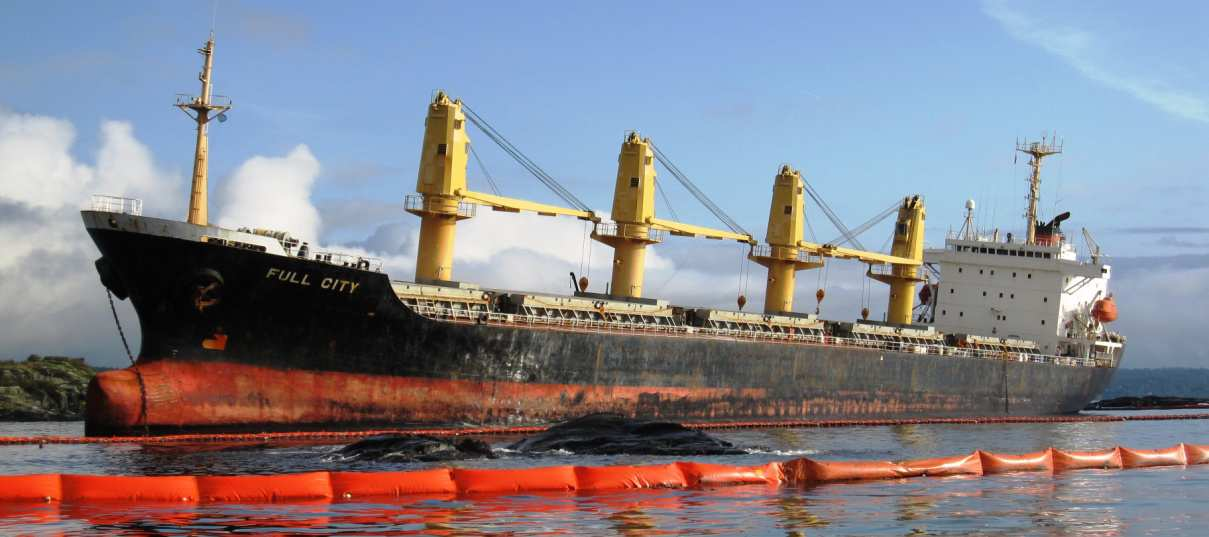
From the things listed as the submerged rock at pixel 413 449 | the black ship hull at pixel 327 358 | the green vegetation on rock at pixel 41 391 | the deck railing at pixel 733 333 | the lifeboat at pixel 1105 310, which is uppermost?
the lifeboat at pixel 1105 310

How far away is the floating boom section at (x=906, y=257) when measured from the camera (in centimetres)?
4888

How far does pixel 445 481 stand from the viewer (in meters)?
16.4

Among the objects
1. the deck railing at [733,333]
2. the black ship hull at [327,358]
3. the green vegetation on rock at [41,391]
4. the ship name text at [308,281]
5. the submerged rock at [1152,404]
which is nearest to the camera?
the black ship hull at [327,358]

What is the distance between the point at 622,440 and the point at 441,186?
959 cm

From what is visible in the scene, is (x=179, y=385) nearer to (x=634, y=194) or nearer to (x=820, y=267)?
(x=634, y=194)

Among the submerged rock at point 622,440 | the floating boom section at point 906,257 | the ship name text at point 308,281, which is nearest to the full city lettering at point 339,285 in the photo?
the ship name text at point 308,281

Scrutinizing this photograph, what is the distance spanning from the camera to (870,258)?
47094 millimetres

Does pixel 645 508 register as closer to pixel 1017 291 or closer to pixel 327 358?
pixel 327 358

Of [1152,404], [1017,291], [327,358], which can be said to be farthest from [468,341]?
[1152,404]

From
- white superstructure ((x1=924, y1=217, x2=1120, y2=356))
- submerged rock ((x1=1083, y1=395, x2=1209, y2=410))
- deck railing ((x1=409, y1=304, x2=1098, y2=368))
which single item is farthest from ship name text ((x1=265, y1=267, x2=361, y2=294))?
submerged rock ((x1=1083, y1=395, x2=1209, y2=410))

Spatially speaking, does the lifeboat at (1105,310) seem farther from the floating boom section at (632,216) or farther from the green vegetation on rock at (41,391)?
the green vegetation on rock at (41,391)

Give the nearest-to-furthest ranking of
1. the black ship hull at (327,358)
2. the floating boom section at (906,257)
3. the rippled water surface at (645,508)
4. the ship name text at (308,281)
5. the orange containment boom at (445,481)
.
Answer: the rippled water surface at (645,508) < the orange containment boom at (445,481) < the black ship hull at (327,358) < the ship name text at (308,281) < the floating boom section at (906,257)

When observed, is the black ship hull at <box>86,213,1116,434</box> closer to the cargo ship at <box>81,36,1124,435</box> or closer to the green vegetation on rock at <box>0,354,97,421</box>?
the cargo ship at <box>81,36,1124,435</box>

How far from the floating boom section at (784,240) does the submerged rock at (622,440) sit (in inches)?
712
